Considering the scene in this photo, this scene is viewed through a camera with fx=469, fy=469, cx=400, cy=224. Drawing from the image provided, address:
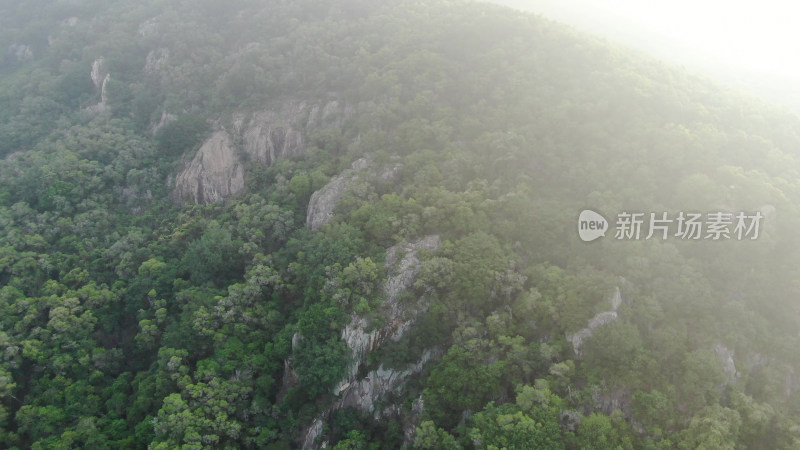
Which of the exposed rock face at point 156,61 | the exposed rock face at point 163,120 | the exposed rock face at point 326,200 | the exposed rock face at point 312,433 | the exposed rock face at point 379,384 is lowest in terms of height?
the exposed rock face at point 312,433

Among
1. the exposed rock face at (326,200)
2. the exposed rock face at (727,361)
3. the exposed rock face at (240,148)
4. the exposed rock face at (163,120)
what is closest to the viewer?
the exposed rock face at (727,361)

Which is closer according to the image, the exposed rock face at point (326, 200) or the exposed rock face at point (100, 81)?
the exposed rock face at point (326, 200)

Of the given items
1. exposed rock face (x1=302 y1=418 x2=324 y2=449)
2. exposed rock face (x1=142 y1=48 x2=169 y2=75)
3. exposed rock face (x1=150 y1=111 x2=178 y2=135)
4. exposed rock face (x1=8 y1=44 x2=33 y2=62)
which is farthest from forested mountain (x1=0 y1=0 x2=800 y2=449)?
exposed rock face (x1=8 y1=44 x2=33 y2=62)

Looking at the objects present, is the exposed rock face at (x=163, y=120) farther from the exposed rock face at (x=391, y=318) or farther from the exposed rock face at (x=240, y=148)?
the exposed rock face at (x=391, y=318)

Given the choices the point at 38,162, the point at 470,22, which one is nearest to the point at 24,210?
the point at 38,162

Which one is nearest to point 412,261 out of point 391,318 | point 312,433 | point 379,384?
point 391,318

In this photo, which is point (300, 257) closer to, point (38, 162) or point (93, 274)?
point (93, 274)

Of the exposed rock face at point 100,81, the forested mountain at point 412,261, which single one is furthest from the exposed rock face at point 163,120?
the exposed rock face at point 100,81
